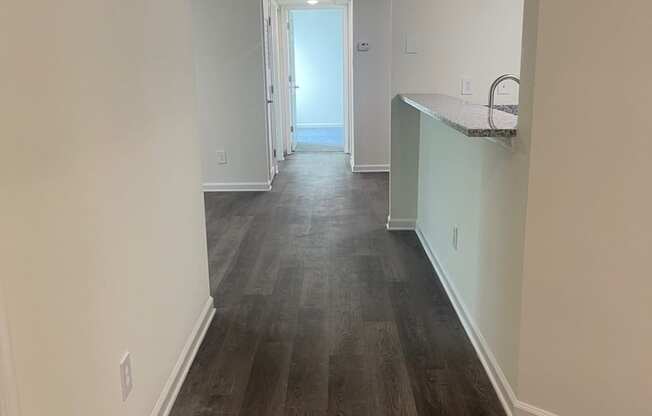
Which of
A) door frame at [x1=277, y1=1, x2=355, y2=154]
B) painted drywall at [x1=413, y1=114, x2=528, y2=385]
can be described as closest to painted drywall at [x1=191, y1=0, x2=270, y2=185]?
door frame at [x1=277, y1=1, x2=355, y2=154]

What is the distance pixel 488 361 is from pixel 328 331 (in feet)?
2.53

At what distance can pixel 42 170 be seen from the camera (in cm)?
126

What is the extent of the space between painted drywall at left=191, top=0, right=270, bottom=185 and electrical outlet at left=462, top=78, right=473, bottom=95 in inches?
91.9

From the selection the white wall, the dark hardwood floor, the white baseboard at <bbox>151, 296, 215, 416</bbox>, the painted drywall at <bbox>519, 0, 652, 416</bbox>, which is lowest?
the dark hardwood floor

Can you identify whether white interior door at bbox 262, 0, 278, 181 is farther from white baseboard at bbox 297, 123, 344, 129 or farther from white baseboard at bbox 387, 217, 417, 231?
white baseboard at bbox 297, 123, 344, 129

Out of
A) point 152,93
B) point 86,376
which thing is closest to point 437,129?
point 152,93

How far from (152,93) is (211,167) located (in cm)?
404

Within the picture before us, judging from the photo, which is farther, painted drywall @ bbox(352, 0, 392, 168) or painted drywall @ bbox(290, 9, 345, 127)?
painted drywall @ bbox(290, 9, 345, 127)

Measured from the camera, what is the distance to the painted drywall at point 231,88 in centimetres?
570

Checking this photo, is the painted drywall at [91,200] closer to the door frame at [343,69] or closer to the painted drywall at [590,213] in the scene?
the painted drywall at [590,213]

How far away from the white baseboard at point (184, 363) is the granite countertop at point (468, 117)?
4.72 feet

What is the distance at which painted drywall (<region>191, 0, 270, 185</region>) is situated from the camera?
5703 mm

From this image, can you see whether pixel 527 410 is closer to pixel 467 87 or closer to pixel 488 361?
pixel 488 361

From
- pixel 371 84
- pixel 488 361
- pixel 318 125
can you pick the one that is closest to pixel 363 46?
pixel 371 84
